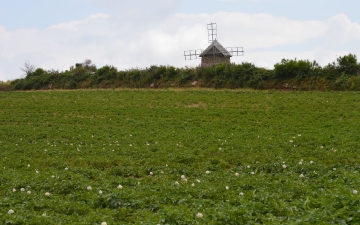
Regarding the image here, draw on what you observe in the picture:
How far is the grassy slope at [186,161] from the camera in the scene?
7.98 metres

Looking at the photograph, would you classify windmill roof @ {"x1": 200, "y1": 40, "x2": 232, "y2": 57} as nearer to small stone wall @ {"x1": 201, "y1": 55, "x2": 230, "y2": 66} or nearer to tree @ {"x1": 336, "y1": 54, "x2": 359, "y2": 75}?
small stone wall @ {"x1": 201, "y1": 55, "x2": 230, "y2": 66}

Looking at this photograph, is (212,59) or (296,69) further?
(212,59)

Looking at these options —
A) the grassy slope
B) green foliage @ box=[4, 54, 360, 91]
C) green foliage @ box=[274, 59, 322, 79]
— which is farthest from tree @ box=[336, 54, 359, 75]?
the grassy slope

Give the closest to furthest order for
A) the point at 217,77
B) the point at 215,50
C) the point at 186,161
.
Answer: the point at 186,161 → the point at 217,77 → the point at 215,50

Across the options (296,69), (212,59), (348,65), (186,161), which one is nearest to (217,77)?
(296,69)

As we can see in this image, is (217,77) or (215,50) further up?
(215,50)

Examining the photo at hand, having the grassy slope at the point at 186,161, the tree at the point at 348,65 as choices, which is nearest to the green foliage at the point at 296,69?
the tree at the point at 348,65

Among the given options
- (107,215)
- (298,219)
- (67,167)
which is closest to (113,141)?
(67,167)

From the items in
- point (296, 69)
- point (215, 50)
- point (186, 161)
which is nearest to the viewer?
point (186, 161)

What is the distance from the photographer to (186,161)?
48.8 ft

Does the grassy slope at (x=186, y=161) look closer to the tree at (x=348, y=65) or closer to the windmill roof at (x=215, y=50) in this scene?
the tree at (x=348, y=65)

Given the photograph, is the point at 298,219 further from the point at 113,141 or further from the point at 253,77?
the point at 253,77

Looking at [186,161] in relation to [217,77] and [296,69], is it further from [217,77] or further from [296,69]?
[217,77]

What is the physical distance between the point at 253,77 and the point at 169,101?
1371cm
